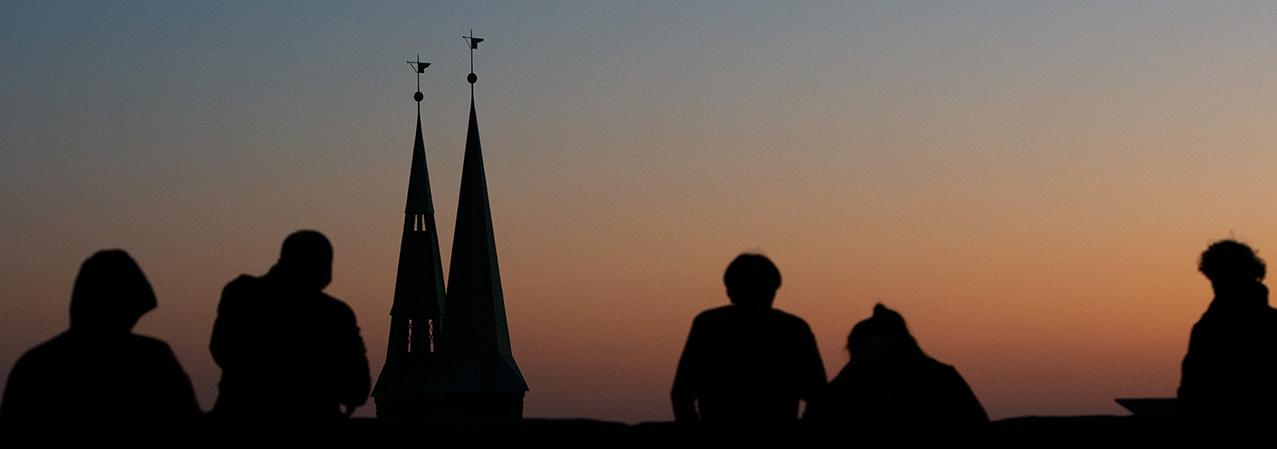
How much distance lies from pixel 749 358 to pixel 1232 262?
82.1 inches

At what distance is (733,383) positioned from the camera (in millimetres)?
7750

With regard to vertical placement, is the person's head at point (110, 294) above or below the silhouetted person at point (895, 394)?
above

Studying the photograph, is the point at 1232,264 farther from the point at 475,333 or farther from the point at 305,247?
the point at 475,333

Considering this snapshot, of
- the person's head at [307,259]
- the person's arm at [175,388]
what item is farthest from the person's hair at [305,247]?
the person's arm at [175,388]

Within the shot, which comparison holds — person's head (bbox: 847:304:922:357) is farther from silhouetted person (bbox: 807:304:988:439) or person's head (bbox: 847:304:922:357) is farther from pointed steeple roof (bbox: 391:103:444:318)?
pointed steeple roof (bbox: 391:103:444:318)

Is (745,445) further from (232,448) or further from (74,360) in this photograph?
(74,360)

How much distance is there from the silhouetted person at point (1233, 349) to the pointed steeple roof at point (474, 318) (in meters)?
75.3

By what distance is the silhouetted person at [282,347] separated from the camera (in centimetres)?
759

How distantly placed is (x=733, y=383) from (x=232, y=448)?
1883 mm

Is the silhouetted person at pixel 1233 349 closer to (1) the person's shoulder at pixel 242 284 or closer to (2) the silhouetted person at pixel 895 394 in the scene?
(2) the silhouetted person at pixel 895 394

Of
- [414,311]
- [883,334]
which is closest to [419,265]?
[414,311]

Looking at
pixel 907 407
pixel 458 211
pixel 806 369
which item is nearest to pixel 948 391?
pixel 907 407

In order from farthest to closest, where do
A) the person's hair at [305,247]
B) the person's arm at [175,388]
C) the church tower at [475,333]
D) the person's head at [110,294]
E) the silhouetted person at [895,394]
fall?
the church tower at [475,333] < the silhouetted person at [895,394] < the person's hair at [305,247] < the person's arm at [175,388] < the person's head at [110,294]

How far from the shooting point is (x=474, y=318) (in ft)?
274
